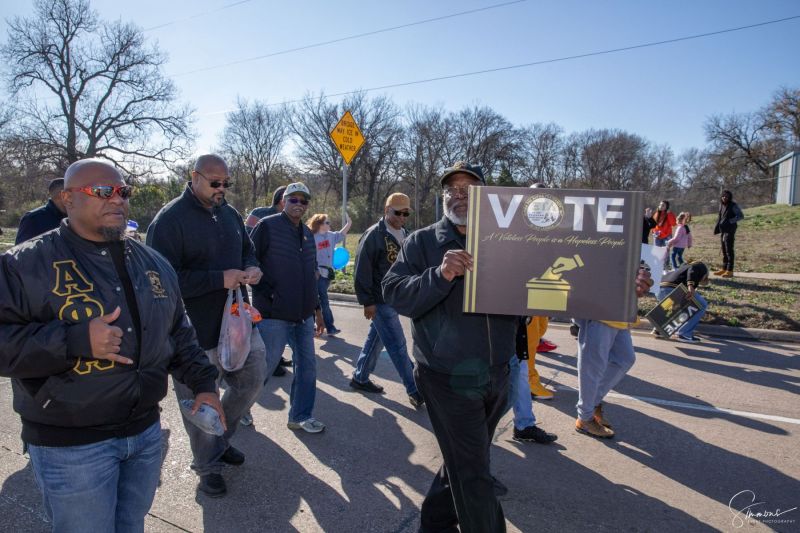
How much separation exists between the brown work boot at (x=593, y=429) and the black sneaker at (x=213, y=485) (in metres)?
2.88

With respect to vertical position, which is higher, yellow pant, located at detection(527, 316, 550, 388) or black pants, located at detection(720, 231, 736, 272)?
black pants, located at detection(720, 231, 736, 272)

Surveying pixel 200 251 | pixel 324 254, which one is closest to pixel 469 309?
pixel 200 251

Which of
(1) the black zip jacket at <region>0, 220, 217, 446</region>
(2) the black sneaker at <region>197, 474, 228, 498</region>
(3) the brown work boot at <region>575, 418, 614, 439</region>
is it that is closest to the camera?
(1) the black zip jacket at <region>0, 220, 217, 446</region>

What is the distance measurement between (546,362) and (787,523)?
353cm

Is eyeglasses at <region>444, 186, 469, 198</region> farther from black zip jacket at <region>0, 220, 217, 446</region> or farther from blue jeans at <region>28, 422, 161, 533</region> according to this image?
blue jeans at <region>28, 422, 161, 533</region>

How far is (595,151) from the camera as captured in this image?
62.9 metres

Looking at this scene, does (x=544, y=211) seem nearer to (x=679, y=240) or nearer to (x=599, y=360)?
(x=599, y=360)

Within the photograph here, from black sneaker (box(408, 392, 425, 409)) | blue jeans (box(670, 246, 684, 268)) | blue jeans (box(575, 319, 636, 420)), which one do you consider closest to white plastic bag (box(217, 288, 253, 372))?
black sneaker (box(408, 392, 425, 409))

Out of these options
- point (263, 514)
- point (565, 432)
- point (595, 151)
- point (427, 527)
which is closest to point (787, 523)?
point (565, 432)

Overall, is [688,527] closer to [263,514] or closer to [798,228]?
[263,514]

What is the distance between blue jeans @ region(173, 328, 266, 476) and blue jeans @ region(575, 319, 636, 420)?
2.58 metres

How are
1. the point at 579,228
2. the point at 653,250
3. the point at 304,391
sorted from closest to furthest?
the point at 579,228
the point at 653,250
the point at 304,391

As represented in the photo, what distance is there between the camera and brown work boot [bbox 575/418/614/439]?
4.40m

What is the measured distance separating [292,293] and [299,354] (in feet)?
1.77
